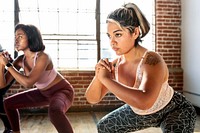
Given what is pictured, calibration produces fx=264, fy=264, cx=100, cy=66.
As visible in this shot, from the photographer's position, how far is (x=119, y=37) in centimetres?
129

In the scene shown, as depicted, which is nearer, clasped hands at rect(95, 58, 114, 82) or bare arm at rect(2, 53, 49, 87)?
clasped hands at rect(95, 58, 114, 82)

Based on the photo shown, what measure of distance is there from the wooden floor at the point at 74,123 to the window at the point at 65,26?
0.85 meters

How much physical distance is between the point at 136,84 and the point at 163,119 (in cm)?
25

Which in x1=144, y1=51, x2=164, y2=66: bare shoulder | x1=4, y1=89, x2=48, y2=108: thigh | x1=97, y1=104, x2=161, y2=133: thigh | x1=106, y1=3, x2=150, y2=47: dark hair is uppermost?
x1=106, y1=3, x2=150, y2=47: dark hair

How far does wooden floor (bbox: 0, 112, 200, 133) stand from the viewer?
318 centimetres

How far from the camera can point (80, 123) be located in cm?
356

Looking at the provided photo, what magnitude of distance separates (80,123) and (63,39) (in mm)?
1557

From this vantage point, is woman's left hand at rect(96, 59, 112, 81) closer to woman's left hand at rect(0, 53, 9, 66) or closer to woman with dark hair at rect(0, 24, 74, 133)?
woman with dark hair at rect(0, 24, 74, 133)

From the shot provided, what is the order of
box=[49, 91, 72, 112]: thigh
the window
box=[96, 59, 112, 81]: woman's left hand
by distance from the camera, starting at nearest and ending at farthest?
box=[96, 59, 112, 81]: woman's left hand
box=[49, 91, 72, 112]: thigh
the window

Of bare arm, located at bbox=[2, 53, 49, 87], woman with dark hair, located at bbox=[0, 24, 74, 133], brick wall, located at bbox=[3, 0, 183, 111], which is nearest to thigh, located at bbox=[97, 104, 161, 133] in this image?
woman with dark hair, located at bbox=[0, 24, 74, 133]

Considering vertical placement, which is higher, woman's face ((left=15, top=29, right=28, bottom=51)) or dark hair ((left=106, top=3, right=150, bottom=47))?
dark hair ((left=106, top=3, right=150, bottom=47))

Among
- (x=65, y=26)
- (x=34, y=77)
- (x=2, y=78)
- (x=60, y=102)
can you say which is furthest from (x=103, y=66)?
(x=65, y=26)

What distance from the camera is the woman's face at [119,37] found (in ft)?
4.23

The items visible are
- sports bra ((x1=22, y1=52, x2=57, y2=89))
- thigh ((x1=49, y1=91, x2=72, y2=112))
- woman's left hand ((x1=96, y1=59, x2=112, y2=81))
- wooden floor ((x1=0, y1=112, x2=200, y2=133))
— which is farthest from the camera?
wooden floor ((x1=0, y1=112, x2=200, y2=133))
